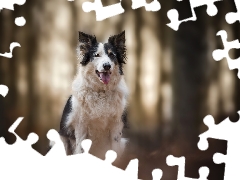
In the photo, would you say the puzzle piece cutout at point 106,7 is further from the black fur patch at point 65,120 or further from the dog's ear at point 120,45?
the black fur patch at point 65,120

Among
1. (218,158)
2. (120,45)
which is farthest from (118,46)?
(218,158)

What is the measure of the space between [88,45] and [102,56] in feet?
0.50

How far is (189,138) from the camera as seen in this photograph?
3.53m

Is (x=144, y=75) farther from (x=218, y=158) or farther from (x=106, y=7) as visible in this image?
(x=218, y=158)

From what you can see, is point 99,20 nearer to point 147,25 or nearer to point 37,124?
point 147,25

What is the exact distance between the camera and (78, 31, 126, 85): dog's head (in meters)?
3.07

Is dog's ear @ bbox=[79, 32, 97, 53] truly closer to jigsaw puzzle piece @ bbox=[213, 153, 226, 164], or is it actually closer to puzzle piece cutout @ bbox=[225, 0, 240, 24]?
puzzle piece cutout @ bbox=[225, 0, 240, 24]

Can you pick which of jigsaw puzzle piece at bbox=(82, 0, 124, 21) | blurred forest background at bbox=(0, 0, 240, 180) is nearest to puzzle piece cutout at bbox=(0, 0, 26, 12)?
blurred forest background at bbox=(0, 0, 240, 180)

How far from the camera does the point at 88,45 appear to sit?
3125 millimetres

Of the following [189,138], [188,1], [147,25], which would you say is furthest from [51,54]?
[189,138]

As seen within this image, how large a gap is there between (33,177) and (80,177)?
332 mm

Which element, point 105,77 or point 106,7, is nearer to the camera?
point 106,7

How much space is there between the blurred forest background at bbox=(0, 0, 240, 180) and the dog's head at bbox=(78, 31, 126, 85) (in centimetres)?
11

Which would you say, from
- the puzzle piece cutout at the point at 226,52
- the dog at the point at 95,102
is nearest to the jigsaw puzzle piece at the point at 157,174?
the dog at the point at 95,102
